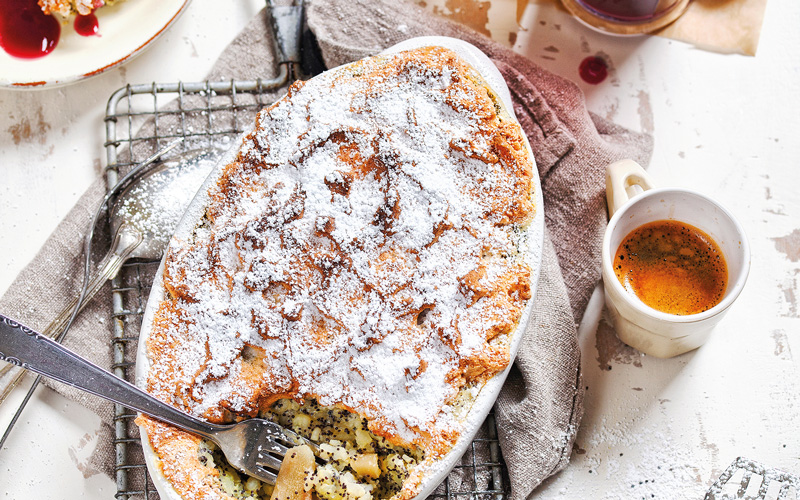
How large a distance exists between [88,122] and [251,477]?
1040mm

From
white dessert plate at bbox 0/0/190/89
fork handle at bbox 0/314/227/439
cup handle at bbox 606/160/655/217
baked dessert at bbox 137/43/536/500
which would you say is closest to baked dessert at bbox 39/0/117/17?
white dessert plate at bbox 0/0/190/89

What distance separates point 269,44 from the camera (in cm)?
182

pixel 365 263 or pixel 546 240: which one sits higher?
pixel 365 263

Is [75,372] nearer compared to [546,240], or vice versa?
[75,372]

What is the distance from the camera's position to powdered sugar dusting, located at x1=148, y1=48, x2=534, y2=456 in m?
1.31

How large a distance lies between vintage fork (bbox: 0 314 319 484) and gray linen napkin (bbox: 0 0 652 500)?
339mm

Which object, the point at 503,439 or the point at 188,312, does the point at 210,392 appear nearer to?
the point at 188,312

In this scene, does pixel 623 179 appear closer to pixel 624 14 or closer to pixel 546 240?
pixel 546 240

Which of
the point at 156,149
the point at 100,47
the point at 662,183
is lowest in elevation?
the point at 662,183

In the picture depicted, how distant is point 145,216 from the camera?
5.40 feet

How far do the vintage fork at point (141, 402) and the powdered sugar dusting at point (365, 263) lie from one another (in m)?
0.03

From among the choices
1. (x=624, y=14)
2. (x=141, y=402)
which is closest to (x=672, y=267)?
(x=624, y=14)

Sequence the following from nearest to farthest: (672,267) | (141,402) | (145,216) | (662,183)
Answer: (141,402), (672,267), (145,216), (662,183)

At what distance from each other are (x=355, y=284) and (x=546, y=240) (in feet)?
1.78
